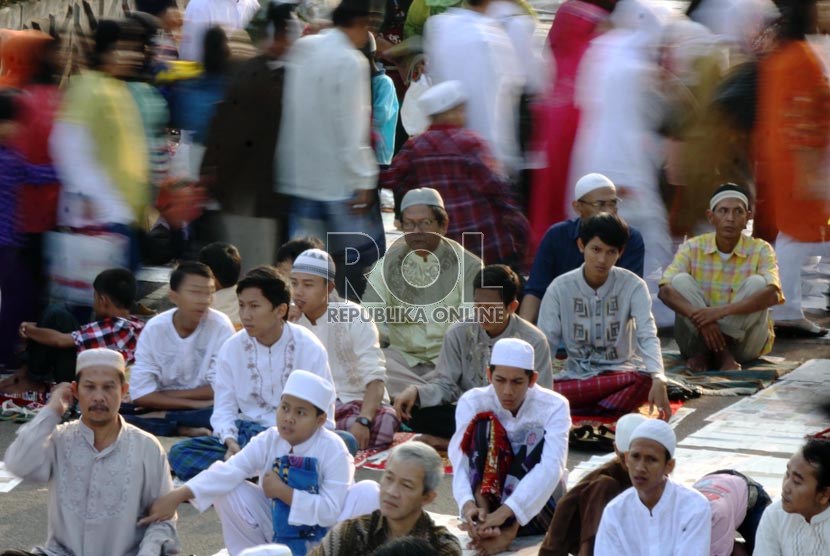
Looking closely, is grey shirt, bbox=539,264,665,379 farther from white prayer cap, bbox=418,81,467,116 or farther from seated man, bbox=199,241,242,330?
seated man, bbox=199,241,242,330

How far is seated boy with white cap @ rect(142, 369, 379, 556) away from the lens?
19.2ft

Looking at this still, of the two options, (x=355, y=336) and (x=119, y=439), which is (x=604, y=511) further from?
(x=355, y=336)

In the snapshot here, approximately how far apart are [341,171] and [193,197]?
87 centimetres

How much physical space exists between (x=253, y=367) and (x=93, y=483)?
1308 millimetres

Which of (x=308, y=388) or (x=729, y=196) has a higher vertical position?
(x=729, y=196)

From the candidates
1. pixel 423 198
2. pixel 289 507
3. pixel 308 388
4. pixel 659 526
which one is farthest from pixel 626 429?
pixel 423 198

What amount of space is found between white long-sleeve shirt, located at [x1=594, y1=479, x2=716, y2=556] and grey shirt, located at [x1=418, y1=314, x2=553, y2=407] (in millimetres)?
1544

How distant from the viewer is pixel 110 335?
7.83 meters

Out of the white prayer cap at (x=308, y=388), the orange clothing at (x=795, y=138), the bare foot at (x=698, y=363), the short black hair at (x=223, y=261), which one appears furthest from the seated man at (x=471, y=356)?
the orange clothing at (x=795, y=138)

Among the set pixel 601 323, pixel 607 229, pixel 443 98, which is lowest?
pixel 601 323

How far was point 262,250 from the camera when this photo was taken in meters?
8.70

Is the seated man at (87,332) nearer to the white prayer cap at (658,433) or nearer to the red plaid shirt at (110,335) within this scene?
the red plaid shirt at (110,335)

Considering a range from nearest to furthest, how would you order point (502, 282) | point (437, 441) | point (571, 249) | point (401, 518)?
1. point (401, 518)
2. point (502, 282)
3. point (437, 441)
4. point (571, 249)

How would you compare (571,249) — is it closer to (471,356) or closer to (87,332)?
(471,356)
